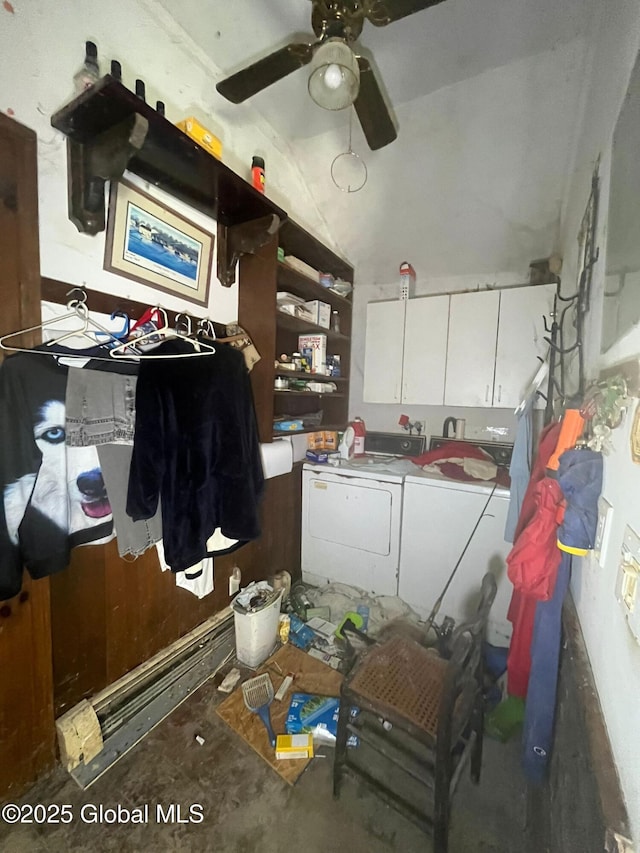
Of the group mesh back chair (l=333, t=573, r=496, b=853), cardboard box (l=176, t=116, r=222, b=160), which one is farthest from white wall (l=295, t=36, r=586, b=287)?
mesh back chair (l=333, t=573, r=496, b=853)

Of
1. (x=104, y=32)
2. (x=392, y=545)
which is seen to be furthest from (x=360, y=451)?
(x=104, y=32)

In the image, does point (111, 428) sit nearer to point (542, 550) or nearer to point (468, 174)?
point (542, 550)

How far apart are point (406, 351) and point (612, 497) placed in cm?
191

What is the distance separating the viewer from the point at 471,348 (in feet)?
7.55

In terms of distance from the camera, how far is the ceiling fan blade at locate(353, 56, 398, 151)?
1094 mm

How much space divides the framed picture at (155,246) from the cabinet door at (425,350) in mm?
1472

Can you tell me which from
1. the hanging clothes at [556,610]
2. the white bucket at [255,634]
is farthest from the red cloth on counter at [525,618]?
the white bucket at [255,634]

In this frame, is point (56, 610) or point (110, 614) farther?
point (110, 614)

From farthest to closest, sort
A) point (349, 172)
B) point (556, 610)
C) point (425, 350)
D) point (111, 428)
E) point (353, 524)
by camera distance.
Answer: point (425, 350) → point (353, 524) → point (349, 172) → point (111, 428) → point (556, 610)

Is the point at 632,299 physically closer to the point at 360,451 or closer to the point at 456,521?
the point at 456,521

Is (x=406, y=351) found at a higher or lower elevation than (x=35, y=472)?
higher

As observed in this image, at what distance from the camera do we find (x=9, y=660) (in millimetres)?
1065

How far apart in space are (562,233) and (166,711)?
10.5 ft

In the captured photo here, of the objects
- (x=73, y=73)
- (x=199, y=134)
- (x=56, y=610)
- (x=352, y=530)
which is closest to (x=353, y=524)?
(x=352, y=530)
